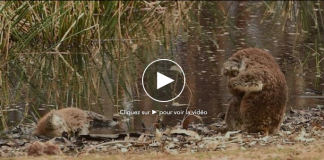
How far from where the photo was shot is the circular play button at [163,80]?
8.34 metres

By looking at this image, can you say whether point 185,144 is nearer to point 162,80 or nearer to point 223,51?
point 162,80

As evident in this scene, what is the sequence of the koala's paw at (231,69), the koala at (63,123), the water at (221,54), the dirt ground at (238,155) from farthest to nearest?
the water at (221,54) < the koala at (63,123) < the koala's paw at (231,69) < the dirt ground at (238,155)

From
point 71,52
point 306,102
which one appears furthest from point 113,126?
point 71,52

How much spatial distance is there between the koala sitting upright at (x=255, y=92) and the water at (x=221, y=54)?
2.97ft

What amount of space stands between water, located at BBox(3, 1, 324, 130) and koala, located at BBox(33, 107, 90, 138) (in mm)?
442

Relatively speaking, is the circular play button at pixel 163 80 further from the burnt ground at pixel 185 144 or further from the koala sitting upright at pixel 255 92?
the koala sitting upright at pixel 255 92

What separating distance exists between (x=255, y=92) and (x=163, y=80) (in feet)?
8.98

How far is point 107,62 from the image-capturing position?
33.3 feet

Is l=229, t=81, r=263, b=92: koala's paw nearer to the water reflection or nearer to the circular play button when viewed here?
the water reflection

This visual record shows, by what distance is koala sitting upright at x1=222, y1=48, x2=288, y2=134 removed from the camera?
640 cm

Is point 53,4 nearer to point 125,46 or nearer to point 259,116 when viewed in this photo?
point 125,46

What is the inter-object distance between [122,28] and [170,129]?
17.8ft

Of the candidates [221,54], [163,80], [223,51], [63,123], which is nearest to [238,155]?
[63,123]

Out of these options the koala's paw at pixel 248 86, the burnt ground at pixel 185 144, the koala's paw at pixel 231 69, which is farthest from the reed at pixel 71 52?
the koala's paw at pixel 248 86
